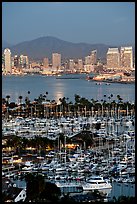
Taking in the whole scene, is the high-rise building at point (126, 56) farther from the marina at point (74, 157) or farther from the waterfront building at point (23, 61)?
the marina at point (74, 157)

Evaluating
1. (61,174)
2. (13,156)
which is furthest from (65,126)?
(61,174)

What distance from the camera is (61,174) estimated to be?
539 cm

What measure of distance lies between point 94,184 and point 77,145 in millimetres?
2462

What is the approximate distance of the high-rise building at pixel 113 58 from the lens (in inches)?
856

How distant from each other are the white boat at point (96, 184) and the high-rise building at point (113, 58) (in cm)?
1703

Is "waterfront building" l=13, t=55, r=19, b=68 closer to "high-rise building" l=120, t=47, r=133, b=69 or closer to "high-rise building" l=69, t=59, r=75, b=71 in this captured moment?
"high-rise building" l=69, t=59, r=75, b=71

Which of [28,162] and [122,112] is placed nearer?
[28,162]

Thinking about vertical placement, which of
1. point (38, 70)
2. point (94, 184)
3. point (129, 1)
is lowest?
point (94, 184)

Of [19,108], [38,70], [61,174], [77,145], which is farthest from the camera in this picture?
[38,70]

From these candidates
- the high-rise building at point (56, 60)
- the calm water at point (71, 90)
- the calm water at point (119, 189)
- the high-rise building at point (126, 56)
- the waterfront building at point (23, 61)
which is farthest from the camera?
the high-rise building at point (56, 60)

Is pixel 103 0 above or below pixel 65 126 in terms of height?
above

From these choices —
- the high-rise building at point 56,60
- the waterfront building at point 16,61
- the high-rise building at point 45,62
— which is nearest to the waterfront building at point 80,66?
the high-rise building at point 56,60

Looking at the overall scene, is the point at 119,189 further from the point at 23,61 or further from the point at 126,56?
the point at 23,61

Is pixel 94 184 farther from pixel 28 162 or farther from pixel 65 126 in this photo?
pixel 65 126
